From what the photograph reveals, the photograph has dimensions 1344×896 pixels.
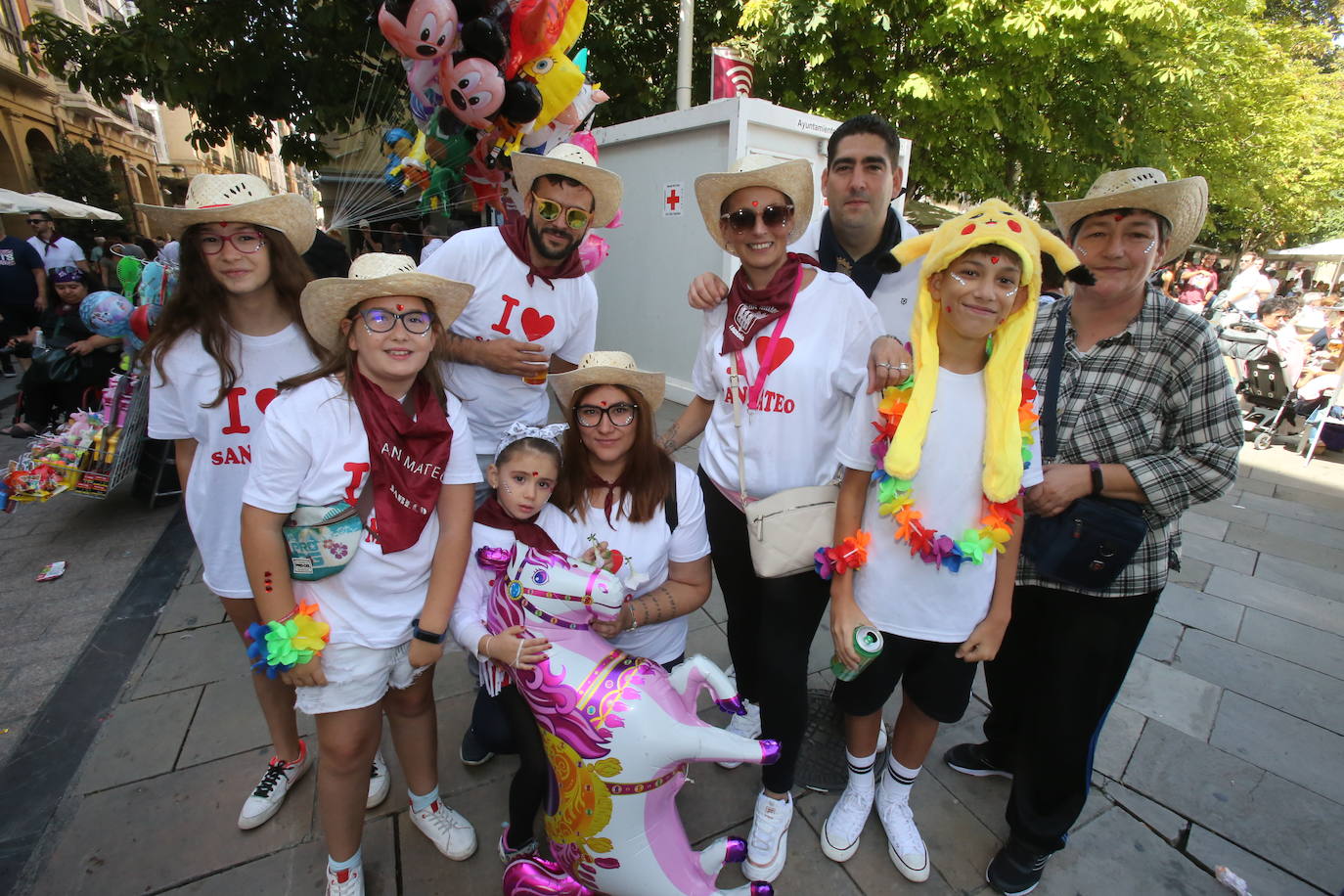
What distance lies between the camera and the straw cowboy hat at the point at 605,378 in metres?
1.87

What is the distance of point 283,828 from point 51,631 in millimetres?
2268

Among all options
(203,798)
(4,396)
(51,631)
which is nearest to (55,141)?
(4,396)

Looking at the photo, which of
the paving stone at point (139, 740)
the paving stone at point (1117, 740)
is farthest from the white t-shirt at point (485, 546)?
the paving stone at point (1117, 740)

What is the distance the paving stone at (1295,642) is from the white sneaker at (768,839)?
320cm

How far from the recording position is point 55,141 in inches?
779

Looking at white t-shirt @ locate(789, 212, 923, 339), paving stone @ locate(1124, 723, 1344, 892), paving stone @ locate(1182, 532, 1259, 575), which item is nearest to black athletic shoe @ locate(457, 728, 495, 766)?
white t-shirt @ locate(789, 212, 923, 339)

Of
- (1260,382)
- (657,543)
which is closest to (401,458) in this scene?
(657,543)

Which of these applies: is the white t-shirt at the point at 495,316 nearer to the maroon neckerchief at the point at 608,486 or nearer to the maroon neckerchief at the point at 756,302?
the maroon neckerchief at the point at 608,486

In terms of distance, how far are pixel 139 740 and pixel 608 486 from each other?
2276mm

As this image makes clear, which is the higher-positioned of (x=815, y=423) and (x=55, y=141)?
(x=55, y=141)

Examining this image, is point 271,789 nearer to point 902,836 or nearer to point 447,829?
point 447,829

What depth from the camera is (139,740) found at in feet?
8.33

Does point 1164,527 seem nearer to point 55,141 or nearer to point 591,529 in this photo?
point 591,529

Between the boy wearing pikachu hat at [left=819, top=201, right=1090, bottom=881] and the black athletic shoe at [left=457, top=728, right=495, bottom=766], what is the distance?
4.77 feet
